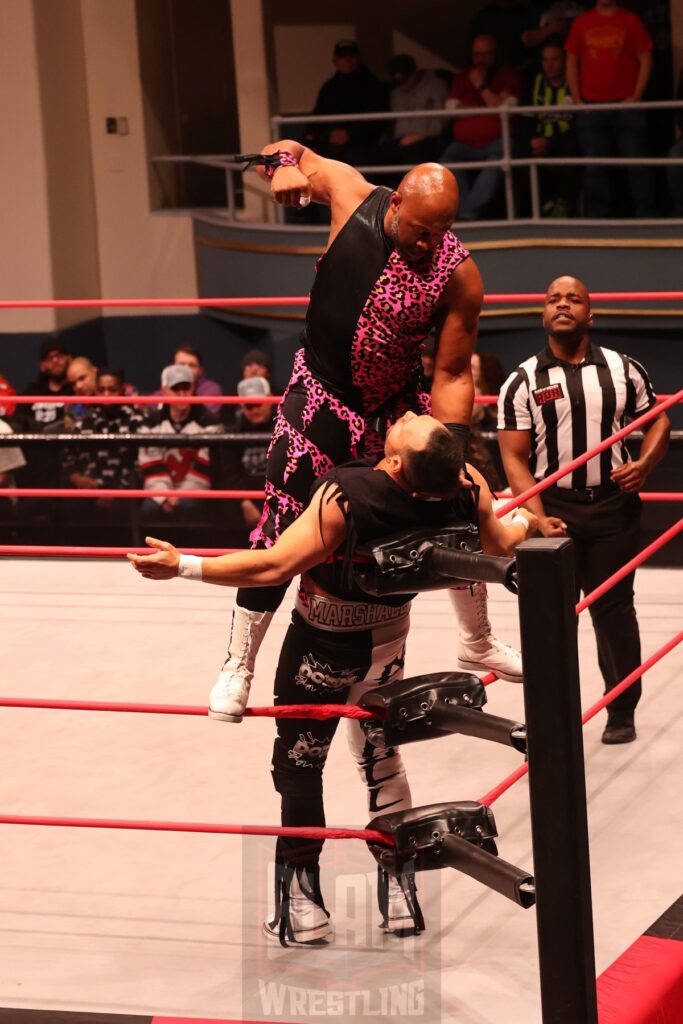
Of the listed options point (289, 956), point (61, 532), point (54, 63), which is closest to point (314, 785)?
point (289, 956)

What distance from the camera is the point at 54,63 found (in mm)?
9664

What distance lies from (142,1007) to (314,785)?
0.47 m

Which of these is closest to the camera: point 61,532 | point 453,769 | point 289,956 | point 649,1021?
point 649,1021

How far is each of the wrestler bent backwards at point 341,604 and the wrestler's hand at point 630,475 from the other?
1157 mm

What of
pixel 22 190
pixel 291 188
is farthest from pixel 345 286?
pixel 22 190

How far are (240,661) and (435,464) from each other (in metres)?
0.65

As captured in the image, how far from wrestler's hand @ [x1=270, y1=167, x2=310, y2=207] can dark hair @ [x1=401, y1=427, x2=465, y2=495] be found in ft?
2.04

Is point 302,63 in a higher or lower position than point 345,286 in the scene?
higher

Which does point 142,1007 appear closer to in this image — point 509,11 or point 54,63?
point 509,11

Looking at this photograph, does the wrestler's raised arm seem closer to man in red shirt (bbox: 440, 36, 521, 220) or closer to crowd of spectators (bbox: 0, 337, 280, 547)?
crowd of spectators (bbox: 0, 337, 280, 547)

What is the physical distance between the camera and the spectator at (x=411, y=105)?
8664 millimetres

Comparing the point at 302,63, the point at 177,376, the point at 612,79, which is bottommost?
the point at 177,376

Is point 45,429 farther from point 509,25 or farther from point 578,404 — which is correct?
point 509,25

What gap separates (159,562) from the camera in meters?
2.04
